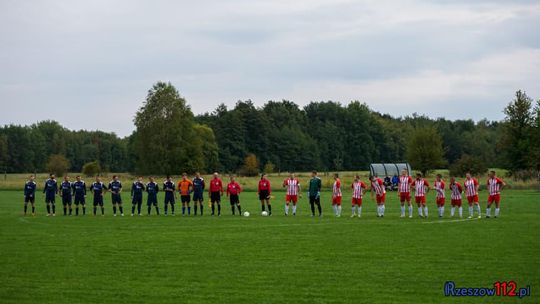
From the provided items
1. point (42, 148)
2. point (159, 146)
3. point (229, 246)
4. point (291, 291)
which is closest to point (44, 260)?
point (229, 246)

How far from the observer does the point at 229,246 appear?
779 inches

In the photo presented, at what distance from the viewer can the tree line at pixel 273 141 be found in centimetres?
8506

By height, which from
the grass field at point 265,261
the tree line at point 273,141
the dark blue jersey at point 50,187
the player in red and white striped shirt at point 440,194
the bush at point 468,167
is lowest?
the grass field at point 265,261

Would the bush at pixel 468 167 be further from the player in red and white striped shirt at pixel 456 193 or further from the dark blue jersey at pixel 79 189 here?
the dark blue jersey at pixel 79 189

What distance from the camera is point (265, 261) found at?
16.6m

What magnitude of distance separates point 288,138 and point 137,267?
11087 cm

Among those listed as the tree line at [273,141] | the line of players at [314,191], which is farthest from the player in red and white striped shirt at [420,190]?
the tree line at [273,141]

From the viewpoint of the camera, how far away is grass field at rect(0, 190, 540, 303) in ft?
42.0

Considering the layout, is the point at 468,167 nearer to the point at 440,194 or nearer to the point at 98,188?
the point at 440,194

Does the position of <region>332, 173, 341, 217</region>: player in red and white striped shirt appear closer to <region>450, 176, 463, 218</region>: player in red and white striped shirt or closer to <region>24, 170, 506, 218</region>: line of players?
<region>24, 170, 506, 218</region>: line of players

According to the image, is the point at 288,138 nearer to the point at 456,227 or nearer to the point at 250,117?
the point at 250,117

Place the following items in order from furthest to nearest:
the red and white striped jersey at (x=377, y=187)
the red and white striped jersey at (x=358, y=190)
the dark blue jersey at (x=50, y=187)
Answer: the dark blue jersey at (x=50, y=187)
the red and white striped jersey at (x=358, y=190)
the red and white striped jersey at (x=377, y=187)

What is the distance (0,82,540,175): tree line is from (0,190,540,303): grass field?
52541 millimetres

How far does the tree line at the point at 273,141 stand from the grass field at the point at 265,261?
52541 millimetres
